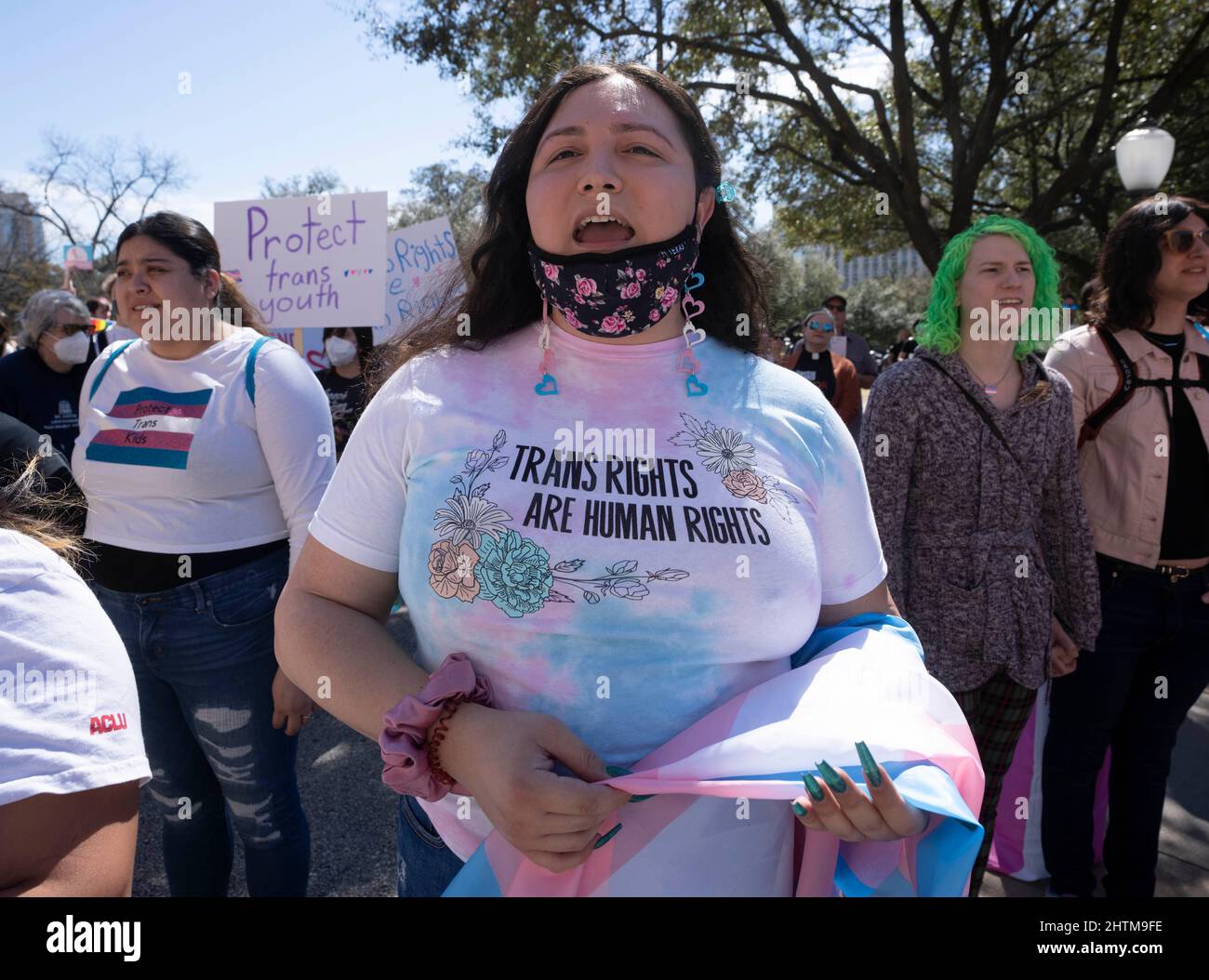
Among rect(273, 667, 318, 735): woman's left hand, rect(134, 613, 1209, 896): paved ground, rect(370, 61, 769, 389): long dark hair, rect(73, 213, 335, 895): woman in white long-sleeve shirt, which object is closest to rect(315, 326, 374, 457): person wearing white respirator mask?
rect(134, 613, 1209, 896): paved ground

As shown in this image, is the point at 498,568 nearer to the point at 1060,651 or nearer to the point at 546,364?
Result: the point at 546,364

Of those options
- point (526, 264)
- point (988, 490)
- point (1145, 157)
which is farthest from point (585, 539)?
point (1145, 157)

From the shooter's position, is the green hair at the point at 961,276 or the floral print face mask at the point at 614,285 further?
the green hair at the point at 961,276

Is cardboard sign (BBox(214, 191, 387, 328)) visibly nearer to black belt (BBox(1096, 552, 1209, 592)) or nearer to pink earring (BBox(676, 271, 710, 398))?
pink earring (BBox(676, 271, 710, 398))

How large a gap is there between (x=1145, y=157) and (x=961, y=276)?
160 inches

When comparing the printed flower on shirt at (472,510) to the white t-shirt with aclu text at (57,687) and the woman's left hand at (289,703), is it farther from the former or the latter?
the woman's left hand at (289,703)

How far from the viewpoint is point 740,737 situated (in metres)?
1.15

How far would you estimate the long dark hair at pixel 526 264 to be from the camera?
1.53 meters

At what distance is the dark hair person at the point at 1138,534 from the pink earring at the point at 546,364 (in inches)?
87.1

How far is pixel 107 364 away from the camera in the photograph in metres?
2.67

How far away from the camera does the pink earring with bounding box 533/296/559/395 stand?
1.39 metres

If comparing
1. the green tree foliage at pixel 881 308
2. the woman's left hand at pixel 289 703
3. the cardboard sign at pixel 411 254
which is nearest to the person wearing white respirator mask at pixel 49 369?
the cardboard sign at pixel 411 254
